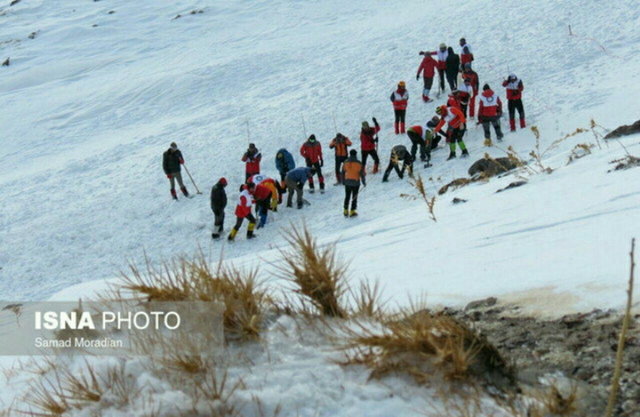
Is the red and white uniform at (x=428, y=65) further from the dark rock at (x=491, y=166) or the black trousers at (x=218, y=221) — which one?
the black trousers at (x=218, y=221)

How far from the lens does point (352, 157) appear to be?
567 inches

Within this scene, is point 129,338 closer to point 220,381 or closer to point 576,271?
point 220,381

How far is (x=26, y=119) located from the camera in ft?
90.2

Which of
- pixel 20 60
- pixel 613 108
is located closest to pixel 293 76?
pixel 613 108

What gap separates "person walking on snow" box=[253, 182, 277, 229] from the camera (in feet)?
49.3

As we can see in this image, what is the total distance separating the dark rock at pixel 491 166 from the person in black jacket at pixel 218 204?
5.28 meters

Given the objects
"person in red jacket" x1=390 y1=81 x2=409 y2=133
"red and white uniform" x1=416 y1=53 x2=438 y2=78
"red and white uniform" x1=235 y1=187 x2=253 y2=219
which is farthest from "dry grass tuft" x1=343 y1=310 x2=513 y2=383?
"red and white uniform" x1=416 y1=53 x2=438 y2=78

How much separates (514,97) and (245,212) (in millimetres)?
7250

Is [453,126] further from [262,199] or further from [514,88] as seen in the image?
[262,199]

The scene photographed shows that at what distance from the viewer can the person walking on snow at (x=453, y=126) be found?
637 inches

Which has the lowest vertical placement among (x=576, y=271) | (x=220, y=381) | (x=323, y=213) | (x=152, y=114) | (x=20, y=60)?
(x=323, y=213)

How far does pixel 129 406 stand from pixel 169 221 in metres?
14.0

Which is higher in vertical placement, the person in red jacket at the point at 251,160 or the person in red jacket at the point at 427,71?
the person in red jacket at the point at 427,71

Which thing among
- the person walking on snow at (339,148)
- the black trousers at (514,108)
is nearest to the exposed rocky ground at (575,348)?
the person walking on snow at (339,148)
